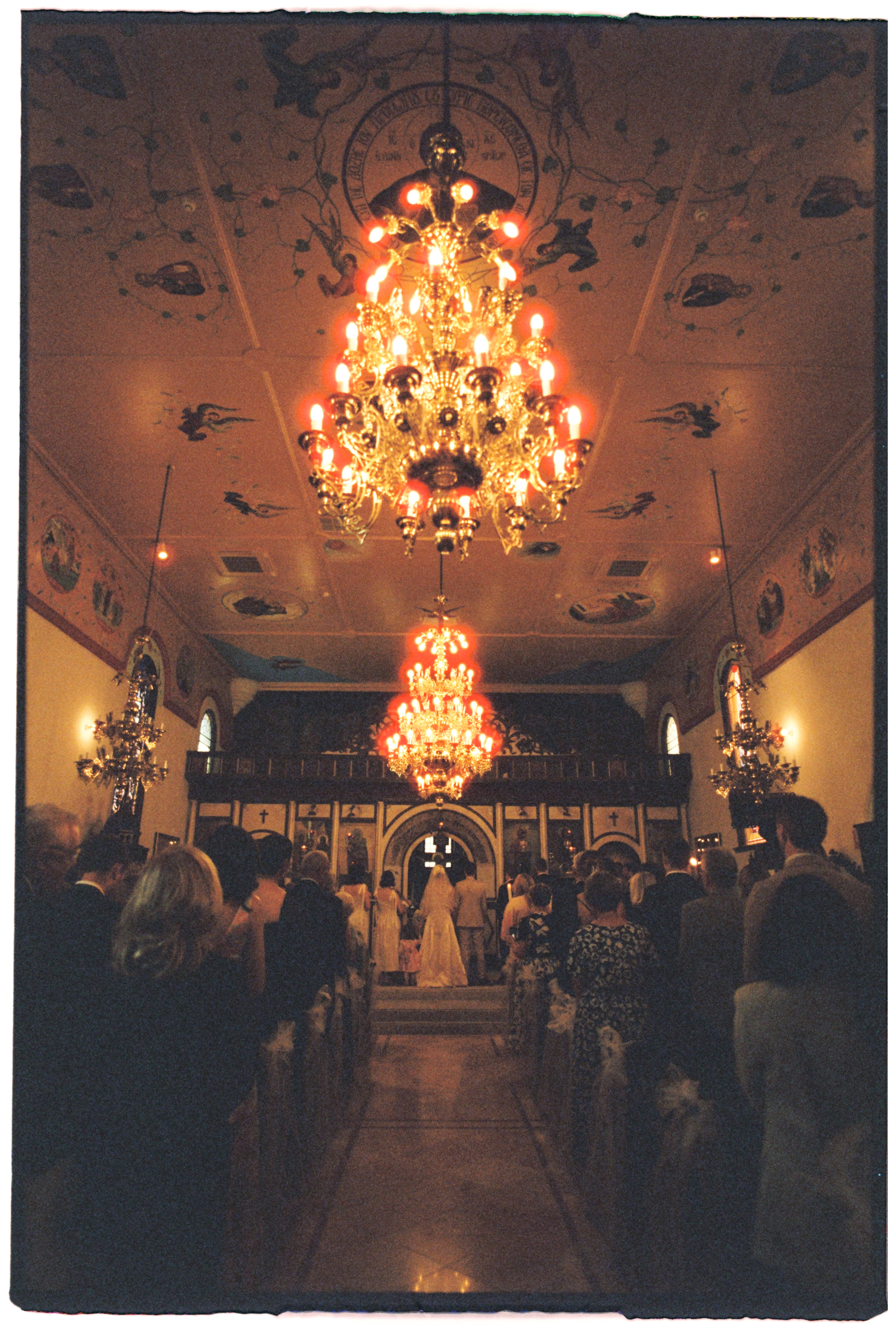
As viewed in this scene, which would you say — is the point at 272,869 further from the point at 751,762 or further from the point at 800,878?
the point at 751,762

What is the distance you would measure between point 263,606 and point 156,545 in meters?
2.85

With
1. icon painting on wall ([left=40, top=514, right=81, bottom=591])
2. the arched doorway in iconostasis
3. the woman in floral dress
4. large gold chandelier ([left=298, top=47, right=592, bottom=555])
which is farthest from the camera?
the arched doorway in iconostasis

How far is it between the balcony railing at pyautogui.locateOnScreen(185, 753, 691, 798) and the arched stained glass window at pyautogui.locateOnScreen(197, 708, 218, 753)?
655 mm

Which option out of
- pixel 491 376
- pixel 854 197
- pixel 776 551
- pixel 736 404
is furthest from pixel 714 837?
pixel 491 376

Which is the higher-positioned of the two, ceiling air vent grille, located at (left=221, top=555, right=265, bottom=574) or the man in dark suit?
ceiling air vent grille, located at (left=221, top=555, right=265, bottom=574)

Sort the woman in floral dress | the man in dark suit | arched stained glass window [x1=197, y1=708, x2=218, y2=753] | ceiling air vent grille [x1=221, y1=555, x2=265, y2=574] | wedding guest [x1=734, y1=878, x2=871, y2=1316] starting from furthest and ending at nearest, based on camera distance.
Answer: arched stained glass window [x1=197, y1=708, x2=218, y2=753] → ceiling air vent grille [x1=221, y1=555, x2=265, y2=574] → the woman in floral dress → the man in dark suit → wedding guest [x1=734, y1=878, x2=871, y2=1316]

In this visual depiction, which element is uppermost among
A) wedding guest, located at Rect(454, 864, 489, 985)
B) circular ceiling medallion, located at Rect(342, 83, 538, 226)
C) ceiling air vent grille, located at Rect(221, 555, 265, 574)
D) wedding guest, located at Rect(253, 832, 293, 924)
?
circular ceiling medallion, located at Rect(342, 83, 538, 226)

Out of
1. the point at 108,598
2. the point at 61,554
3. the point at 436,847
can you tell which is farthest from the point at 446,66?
the point at 436,847

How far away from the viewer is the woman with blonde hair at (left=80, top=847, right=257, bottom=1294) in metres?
2.32

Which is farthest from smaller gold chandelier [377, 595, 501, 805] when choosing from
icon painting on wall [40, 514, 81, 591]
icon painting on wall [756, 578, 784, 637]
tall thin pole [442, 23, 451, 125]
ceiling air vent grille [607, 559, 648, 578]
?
tall thin pole [442, 23, 451, 125]

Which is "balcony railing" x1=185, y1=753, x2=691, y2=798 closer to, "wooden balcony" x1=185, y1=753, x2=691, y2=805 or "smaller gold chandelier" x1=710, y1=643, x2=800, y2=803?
"wooden balcony" x1=185, y1=753, x2=691, y2=805

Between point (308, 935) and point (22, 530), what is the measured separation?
2.76 m

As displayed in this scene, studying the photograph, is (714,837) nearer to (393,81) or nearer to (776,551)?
(776,551)

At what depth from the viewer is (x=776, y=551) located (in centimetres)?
1112
